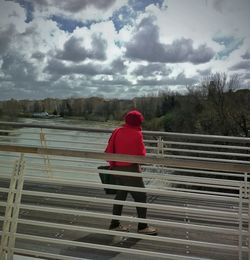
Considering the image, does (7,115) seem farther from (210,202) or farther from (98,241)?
(98,241)

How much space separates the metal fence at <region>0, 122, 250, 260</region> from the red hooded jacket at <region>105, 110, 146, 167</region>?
42 cm

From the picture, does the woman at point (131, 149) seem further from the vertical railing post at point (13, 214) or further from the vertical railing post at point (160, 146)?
the vertical railing post at point (160, 146)

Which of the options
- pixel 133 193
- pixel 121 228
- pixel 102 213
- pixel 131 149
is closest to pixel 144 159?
pixel 131 149

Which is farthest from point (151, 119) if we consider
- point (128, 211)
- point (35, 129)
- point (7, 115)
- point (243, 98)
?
point (128, 211)

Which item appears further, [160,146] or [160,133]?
[160,146]

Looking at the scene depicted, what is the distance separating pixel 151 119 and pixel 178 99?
1247 cm

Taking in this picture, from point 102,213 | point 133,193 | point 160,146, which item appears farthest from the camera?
point 160,146

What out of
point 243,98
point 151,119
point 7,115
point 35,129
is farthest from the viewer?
point 243,98

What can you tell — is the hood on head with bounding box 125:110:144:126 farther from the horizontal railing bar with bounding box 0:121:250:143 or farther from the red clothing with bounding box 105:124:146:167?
the horizontal railing bar with bounding box 0:121:250:143

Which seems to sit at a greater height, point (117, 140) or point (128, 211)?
point (117, 140)

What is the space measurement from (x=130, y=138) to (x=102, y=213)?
1.12 m

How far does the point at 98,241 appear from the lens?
4164mm

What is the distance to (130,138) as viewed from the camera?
14.7ft

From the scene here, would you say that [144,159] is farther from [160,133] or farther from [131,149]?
[160,133]
